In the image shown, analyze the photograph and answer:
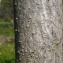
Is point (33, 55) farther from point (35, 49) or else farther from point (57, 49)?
point (57, 49)

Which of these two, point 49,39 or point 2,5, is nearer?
point 49,39

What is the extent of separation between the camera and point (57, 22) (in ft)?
9.87

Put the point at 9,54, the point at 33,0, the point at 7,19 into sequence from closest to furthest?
the point at 33,0 < the point at 9,54 < the point at 7,19

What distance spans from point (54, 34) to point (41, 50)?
0.22 metres

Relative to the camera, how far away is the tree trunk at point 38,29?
2.92 m

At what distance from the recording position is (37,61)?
2973 millimetres

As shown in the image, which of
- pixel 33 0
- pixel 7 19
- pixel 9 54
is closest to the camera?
pixel 33 0

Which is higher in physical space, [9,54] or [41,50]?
[41,50]

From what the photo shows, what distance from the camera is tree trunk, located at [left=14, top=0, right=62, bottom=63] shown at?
9.59ft

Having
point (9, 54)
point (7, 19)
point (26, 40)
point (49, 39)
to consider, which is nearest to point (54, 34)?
point (49, 39)

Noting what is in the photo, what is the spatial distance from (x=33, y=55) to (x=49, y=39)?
24 cm

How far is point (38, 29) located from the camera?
116 inches

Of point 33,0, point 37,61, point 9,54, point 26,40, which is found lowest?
point 9,54

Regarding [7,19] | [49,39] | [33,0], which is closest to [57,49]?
[49,39]
